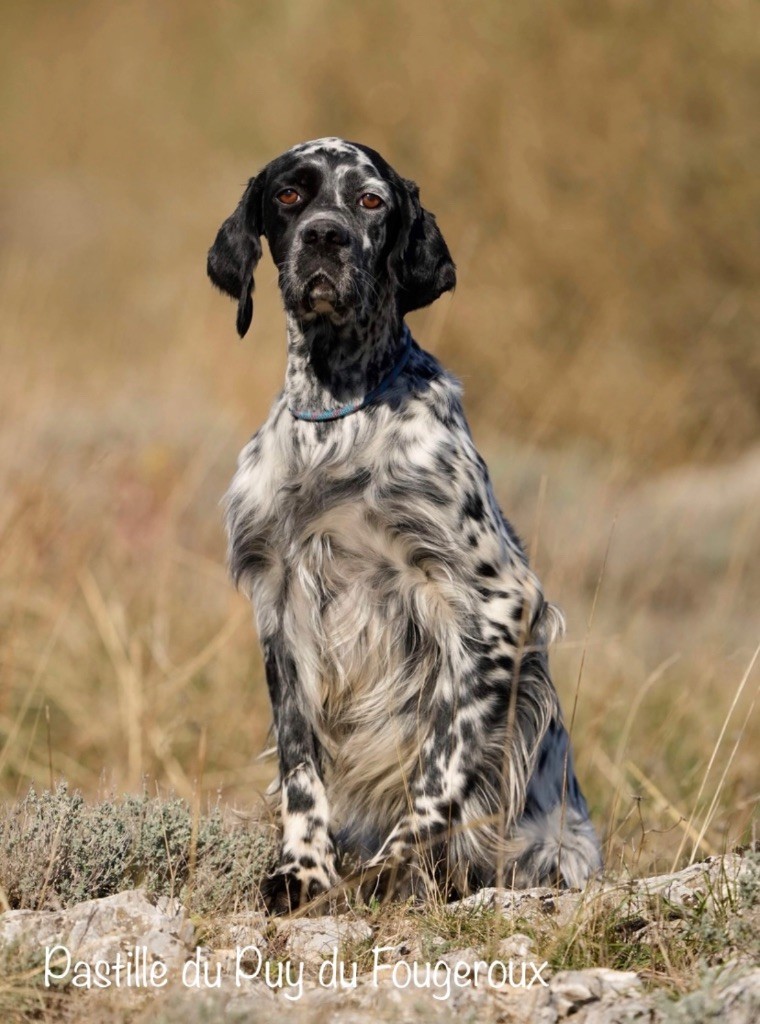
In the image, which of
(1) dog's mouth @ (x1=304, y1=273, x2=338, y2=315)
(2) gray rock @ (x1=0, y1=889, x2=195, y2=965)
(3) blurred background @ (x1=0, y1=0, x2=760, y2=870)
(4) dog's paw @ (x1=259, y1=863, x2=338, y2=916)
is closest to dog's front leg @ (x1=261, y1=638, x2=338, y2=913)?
(4) dog's paw @ (x1=259, y1=863, x2=338, y2=916)

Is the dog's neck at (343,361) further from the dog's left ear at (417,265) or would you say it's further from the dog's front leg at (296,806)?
the dog's front leg at (296,806)

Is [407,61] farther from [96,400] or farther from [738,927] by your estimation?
[738,927]

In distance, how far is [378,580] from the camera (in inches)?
134

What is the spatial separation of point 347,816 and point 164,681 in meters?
1.98

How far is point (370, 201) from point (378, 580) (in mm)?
960

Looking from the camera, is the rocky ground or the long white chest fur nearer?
the rocky ground

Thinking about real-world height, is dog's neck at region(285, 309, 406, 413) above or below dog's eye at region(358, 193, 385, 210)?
below

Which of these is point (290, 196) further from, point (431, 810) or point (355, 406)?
point (431, 810)

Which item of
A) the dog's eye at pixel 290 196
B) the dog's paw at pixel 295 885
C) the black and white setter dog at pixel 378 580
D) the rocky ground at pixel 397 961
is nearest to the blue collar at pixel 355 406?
the black and white setter dog at pixel 378 580

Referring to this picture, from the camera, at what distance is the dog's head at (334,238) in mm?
3369

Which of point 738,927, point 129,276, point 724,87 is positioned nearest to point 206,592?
point 738,927

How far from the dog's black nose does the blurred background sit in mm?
1867

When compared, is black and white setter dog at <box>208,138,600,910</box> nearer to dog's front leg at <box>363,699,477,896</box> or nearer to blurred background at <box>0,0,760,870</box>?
dog's front leg at <box>363,699,477,896</box>

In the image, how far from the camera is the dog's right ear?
142 inches
